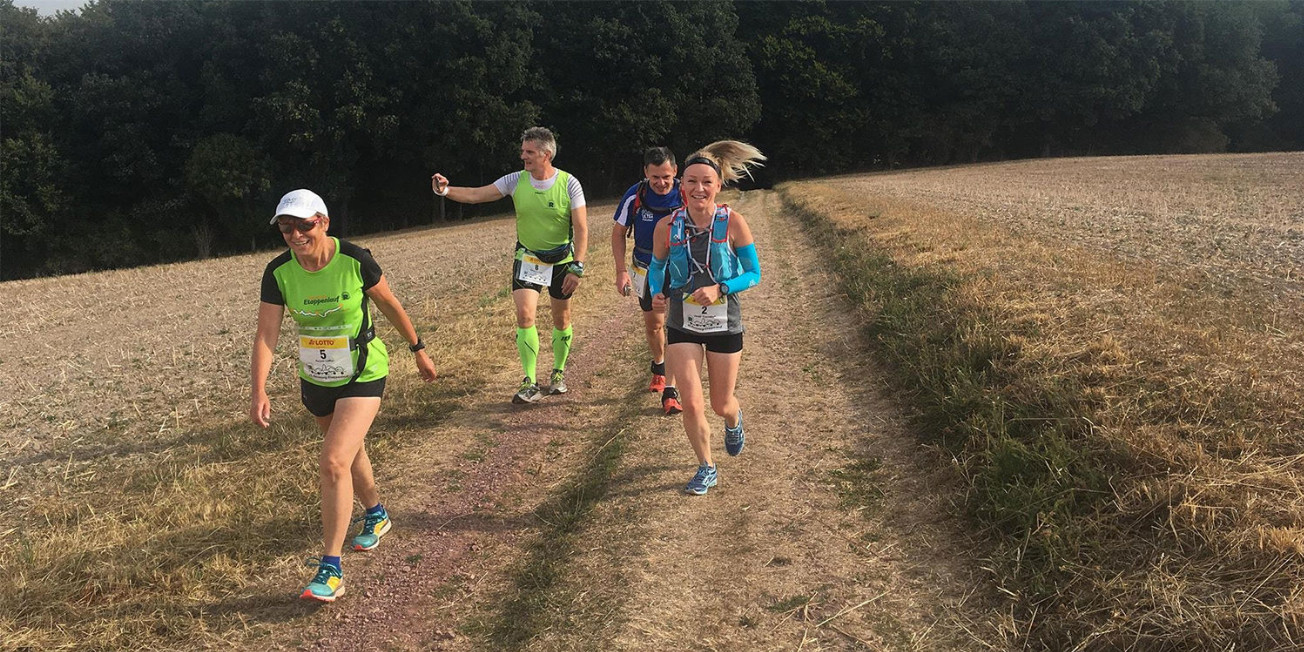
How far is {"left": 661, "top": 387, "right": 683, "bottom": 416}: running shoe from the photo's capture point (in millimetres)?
5875

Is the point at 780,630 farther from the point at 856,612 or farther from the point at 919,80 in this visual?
the point at 919,80

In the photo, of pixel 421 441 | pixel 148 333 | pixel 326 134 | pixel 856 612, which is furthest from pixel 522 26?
pixel 856 612

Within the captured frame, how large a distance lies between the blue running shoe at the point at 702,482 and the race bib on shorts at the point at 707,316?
0.87 metres

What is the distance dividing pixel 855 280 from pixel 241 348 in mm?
7987

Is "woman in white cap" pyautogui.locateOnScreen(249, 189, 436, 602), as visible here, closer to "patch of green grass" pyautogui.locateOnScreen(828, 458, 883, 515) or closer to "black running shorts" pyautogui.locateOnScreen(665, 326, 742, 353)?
"black running shorts" pyautogui.locateOnScreen(665, 326, 742, 353)

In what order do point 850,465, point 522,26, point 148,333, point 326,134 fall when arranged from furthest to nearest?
point 522,26 < point 326,134 < point 148,333 < point 850,465

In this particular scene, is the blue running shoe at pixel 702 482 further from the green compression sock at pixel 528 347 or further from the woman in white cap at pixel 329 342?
Result: the green compression sock at pixel 528 347

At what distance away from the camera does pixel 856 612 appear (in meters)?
3.35

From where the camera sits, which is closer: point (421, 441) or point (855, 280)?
point (421, 441)

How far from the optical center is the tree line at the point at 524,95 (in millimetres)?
33625

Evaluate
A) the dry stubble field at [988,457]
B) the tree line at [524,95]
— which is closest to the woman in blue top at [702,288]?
the dry stubble field at [988,457]

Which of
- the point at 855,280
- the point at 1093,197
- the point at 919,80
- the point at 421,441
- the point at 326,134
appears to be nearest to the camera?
the point at 421,441

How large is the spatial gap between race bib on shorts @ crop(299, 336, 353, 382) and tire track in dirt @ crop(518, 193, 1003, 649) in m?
1.56

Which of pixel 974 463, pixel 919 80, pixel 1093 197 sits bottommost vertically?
pixel 974 463
